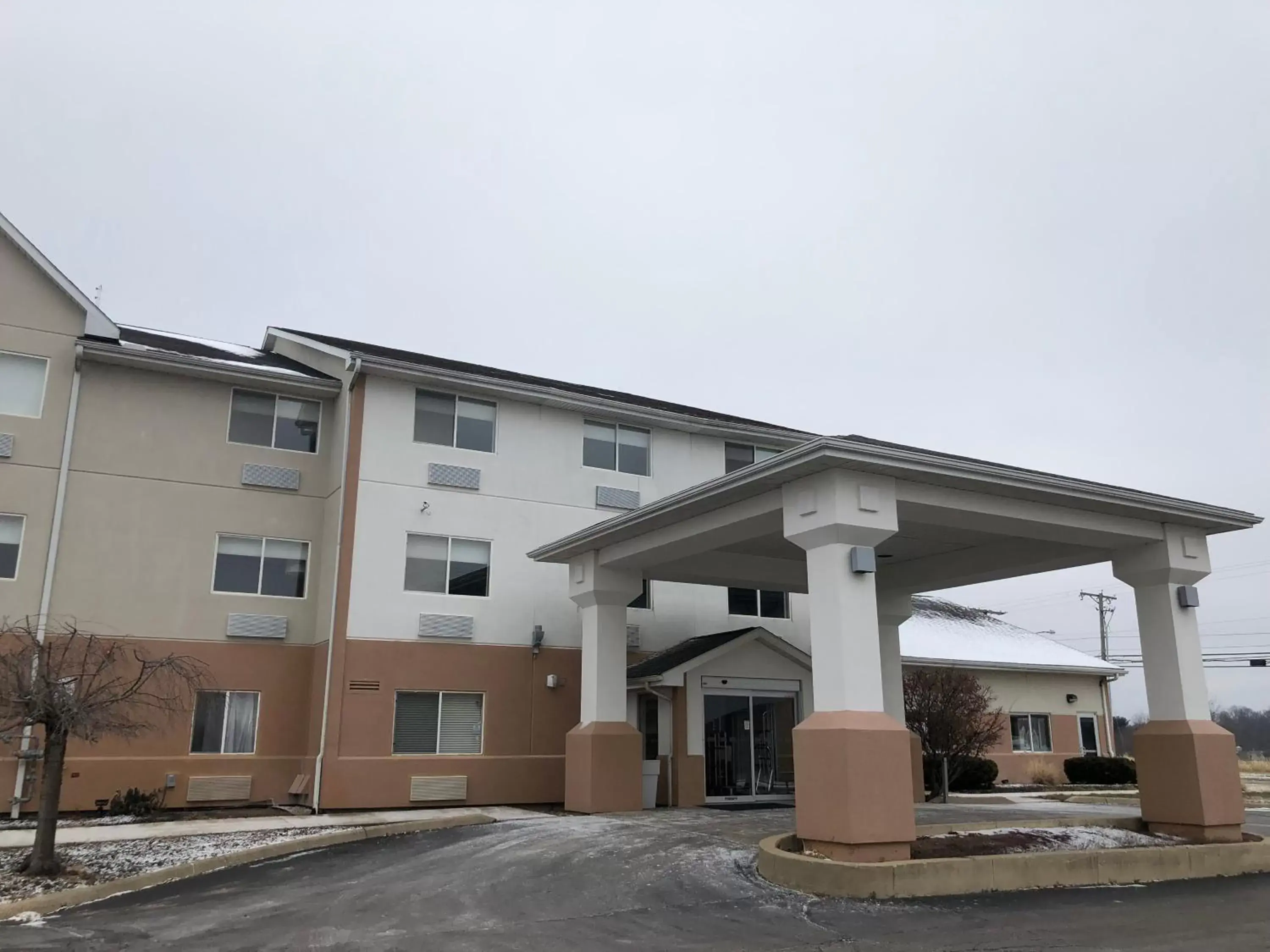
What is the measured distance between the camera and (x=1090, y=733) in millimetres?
31000

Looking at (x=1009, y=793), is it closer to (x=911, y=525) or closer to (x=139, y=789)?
(x=911, y=525)

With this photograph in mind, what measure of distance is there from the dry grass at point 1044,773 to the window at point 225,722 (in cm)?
2072

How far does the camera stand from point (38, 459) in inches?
708

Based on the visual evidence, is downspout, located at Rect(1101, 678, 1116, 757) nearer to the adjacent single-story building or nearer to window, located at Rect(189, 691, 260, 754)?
the adjacent single-story building

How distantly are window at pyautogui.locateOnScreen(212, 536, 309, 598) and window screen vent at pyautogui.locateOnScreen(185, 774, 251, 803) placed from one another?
3.29 metres

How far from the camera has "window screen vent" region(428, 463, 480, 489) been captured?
1953 cm

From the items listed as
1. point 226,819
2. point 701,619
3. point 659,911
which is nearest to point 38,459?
point 226,819

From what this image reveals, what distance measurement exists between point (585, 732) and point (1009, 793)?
13434mm

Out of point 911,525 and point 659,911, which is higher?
point 911,525

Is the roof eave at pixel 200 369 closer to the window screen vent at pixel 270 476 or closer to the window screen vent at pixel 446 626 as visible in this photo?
the window screen vent at pixel 270 476

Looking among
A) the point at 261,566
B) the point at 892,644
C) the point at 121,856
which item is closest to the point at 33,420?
the point at 261,566

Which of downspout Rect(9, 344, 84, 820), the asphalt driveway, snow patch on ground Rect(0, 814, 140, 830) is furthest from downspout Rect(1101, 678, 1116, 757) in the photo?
downspout Rect(9, 344, 84, 820)

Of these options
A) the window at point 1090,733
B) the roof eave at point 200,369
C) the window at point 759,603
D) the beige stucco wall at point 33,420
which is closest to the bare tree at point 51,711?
the beige stucco wall at point 33,420

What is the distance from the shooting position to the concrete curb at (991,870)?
1020 cm
